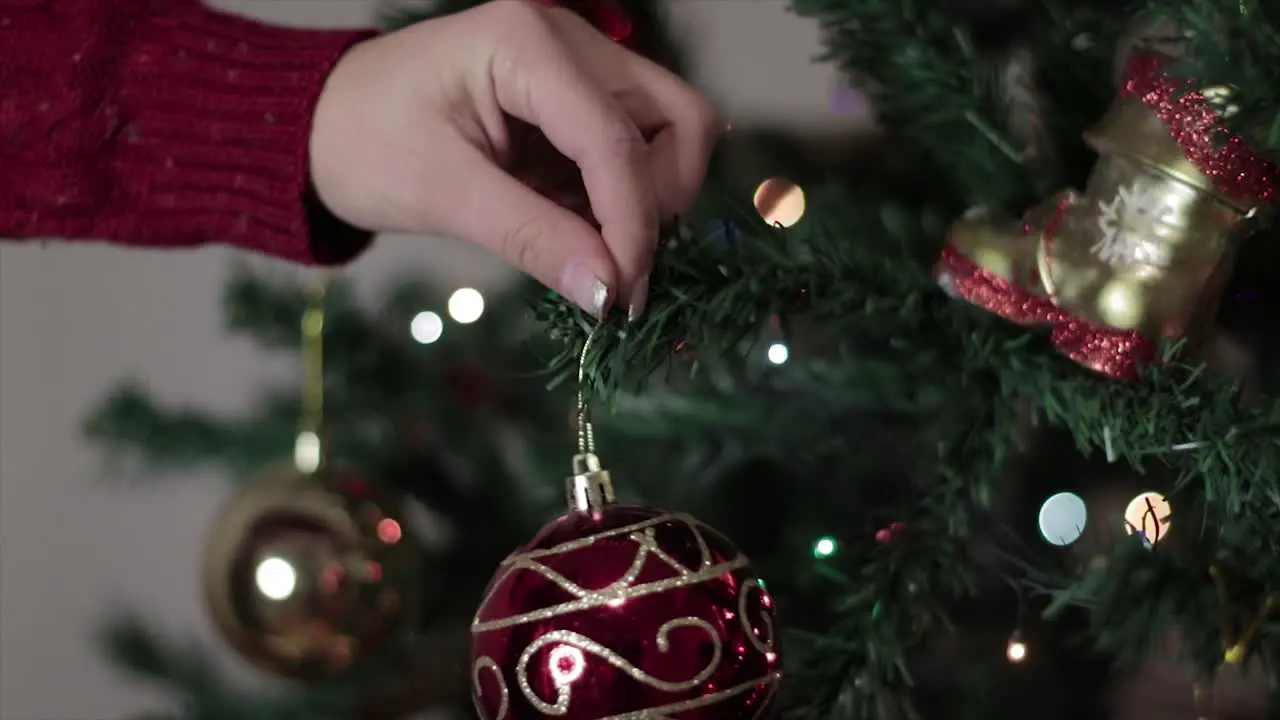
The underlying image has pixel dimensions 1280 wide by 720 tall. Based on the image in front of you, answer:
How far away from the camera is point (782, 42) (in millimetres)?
887

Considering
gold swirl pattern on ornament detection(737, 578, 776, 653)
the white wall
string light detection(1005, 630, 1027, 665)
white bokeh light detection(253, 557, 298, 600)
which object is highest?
gold swirl pattern on ornament detection(737, 578, 776, 653)

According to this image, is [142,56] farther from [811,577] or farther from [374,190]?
[811,577]

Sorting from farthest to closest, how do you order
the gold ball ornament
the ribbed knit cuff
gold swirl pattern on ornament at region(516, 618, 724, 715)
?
the gold ball ornament
the ribbed knit cuff
gold swirl pattern on ornament at region(516, 618, 724, 715)

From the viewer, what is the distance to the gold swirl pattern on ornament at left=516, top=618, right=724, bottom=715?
1.28 ft

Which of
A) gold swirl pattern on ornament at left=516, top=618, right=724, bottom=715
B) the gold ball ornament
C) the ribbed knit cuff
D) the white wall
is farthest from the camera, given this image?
the white wall

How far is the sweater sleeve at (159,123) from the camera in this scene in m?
0.55

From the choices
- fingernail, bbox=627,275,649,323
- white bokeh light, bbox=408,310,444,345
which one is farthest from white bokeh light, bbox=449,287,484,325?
fingernail, bbox=627,275,649,323

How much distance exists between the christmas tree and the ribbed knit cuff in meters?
0.15

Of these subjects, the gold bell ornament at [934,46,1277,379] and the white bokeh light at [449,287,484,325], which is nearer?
the gold bell ornament at [934,46,1277,379]

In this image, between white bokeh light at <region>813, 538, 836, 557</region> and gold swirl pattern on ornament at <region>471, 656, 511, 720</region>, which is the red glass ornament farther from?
white bokeh light at <region>813, 538, 836, 557</region>

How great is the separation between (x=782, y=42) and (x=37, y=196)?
0.55 meters

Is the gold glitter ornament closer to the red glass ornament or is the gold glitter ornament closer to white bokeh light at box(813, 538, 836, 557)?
the red glass ornament

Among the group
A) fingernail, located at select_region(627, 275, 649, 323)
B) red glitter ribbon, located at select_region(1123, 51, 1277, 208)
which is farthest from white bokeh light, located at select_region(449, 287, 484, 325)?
red glitter ribbon, located at select_region(1123, 51, 1277, 208)

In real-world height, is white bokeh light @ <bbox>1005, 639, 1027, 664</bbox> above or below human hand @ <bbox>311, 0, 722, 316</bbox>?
below
